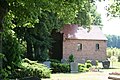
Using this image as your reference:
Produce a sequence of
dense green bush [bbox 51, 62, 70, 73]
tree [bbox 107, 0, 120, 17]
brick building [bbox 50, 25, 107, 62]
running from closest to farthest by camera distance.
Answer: tree [bbox 107, 0, 120, 17] → dense green bush [bbox 51, 62, 70, 73] → brick building [bbox 50, 25, 107, 62]

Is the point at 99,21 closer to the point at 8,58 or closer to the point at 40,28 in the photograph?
the point at 40,28

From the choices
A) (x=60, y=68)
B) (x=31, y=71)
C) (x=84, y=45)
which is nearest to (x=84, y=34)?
(x=84, y=45)

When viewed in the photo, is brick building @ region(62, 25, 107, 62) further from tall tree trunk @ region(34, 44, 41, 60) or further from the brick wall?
tall tree trunk @ region(34, 44, 41, 60)

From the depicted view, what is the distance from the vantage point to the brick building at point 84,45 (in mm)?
55719

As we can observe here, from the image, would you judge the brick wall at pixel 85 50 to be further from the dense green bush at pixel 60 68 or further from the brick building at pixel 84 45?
the dense green bush at pixel 60 68

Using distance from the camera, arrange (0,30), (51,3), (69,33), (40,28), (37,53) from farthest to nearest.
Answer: (69,33)
(37,53)
(40,28)
(51,3)
(0,30)

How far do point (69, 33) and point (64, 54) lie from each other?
14.8 feet

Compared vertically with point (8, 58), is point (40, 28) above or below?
above

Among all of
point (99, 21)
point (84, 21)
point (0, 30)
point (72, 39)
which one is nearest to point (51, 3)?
point (0, 30)

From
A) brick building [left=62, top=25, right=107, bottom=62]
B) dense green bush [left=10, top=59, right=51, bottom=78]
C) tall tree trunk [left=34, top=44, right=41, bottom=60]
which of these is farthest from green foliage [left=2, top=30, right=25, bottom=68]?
brick building [left=62, top=25, right=107, bottom=62]

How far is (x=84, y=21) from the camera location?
4328 centimetres

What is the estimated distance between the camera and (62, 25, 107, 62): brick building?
5572cm

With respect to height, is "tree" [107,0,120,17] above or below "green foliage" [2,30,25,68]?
above

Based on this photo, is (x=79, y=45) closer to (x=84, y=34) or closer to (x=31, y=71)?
(x=84, y=34)
